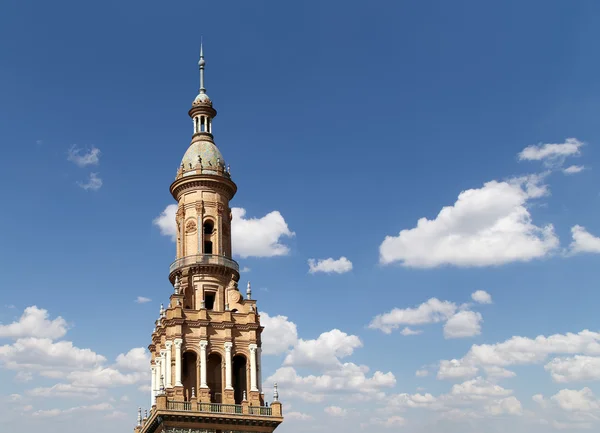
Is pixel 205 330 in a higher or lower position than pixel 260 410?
higher

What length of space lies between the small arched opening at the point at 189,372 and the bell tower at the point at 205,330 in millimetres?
55

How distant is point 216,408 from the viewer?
63.9m

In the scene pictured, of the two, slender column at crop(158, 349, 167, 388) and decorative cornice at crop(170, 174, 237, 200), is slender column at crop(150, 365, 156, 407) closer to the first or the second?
slender column at crop(158, 349, 167, 388)

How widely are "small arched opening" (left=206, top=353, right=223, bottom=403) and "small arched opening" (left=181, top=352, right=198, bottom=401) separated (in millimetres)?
1031

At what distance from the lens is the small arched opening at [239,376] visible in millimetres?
68062

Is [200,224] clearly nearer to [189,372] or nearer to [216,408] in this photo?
[189,372]

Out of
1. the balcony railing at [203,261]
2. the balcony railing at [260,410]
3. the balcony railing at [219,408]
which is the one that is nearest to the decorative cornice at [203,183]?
the balcony railing at [203,261]

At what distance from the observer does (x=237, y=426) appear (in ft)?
209

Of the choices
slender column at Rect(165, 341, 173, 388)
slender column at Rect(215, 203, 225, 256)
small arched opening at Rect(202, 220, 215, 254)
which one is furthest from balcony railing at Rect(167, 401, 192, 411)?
small arched opening at Rect(202, 220, 215, 254)

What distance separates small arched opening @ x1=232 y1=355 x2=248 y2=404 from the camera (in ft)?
223

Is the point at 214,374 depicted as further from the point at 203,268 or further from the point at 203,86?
the point at 203,86

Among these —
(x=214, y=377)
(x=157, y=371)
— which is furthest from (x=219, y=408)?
(x=157, y=371)

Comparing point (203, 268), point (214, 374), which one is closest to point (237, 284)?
point (203, 268)

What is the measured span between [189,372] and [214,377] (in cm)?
224
